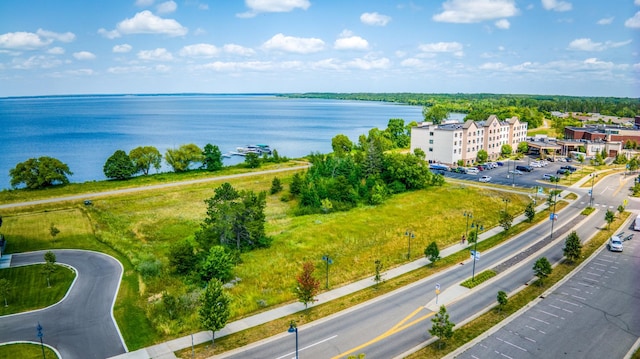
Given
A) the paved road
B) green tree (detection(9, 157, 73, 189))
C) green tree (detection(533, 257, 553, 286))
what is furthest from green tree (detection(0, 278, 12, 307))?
green tree (detection(9, 157, 73, 189))

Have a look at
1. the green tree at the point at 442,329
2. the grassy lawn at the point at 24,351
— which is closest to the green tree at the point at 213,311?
the grassy lawn at the point at 24,351

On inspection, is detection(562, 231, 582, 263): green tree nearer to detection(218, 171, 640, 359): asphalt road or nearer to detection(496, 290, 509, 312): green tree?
detection(218, 171, 640, 359): asphalt road

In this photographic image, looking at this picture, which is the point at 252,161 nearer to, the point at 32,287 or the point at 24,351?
the point at 32,287

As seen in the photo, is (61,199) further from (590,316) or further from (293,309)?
(590,316)

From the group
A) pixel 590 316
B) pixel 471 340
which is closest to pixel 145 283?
pixel 471 340

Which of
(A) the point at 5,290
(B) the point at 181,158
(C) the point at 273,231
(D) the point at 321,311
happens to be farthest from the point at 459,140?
(A) the point at 5,290
